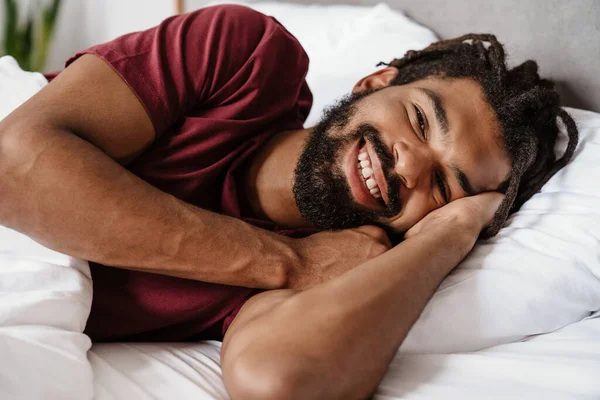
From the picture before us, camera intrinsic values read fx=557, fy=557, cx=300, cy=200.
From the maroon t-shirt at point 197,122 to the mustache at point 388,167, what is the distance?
23 centimetres

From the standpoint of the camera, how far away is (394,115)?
1171mm

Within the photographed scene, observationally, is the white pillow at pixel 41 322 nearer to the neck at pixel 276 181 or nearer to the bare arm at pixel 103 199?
the bare arm at pixel 103 199

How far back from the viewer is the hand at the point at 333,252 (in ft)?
3.36

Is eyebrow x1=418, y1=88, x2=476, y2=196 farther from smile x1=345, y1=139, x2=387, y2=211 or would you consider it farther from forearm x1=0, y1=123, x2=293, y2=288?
forearm x1=0, y1=123, x2=293, y2=288

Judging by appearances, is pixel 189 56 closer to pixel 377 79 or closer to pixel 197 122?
pixel 197 122

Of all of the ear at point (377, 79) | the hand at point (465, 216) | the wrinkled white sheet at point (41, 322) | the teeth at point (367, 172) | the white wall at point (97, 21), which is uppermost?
the ear at point (377, 79)

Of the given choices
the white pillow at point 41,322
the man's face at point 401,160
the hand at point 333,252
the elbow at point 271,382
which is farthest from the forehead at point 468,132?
the white pillow at point 41,322

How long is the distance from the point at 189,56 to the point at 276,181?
33 cm

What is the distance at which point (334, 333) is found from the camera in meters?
0.77

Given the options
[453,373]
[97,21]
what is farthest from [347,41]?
[97,21]

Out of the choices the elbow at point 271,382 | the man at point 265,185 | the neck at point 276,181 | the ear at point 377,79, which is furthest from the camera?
the ear at point 377,79

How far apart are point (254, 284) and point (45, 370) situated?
14.2 inches

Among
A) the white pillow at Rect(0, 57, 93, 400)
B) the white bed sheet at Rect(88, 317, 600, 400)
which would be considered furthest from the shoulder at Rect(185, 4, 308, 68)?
the white bed sheet at Rect(88, 317, 600, 400)

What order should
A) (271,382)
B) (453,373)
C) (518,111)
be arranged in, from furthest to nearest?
1. (518,111)
2. (453,373)
3. (271,382)
